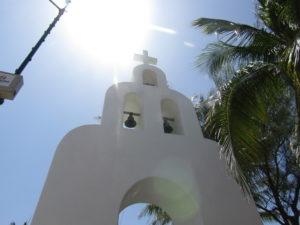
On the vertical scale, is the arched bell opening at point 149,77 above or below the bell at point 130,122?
above

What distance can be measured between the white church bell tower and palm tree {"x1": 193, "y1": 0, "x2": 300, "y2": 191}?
0.88 metres

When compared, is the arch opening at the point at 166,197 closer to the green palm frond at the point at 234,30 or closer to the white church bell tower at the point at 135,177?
the white church bell tower at the point at 135,177

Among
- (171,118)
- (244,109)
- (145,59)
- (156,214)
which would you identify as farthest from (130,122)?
(156,214)

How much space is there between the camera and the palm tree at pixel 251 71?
3.45m

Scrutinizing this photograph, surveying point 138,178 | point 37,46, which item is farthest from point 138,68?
point 138,178

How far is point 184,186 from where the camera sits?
12.9 ft

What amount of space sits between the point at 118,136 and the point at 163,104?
2347mm

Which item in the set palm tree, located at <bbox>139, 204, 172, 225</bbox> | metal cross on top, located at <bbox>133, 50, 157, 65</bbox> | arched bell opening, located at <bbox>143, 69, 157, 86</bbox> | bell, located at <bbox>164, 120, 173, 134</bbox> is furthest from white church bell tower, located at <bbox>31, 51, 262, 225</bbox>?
palm tree, located at <bbox>139, 204, 172, 225</bbox>

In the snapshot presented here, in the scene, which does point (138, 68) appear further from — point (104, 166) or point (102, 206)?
point (102, 206)

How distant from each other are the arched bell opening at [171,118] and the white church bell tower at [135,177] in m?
→ 0.41

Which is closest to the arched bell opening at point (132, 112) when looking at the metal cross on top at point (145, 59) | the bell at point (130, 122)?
the bell at point (130, 122)

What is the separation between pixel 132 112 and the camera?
20.6 ft

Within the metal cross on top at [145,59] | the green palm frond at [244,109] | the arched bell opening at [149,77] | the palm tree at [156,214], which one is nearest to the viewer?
the green palm frond at [244,109]

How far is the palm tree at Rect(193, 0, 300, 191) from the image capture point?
3.45 metres
